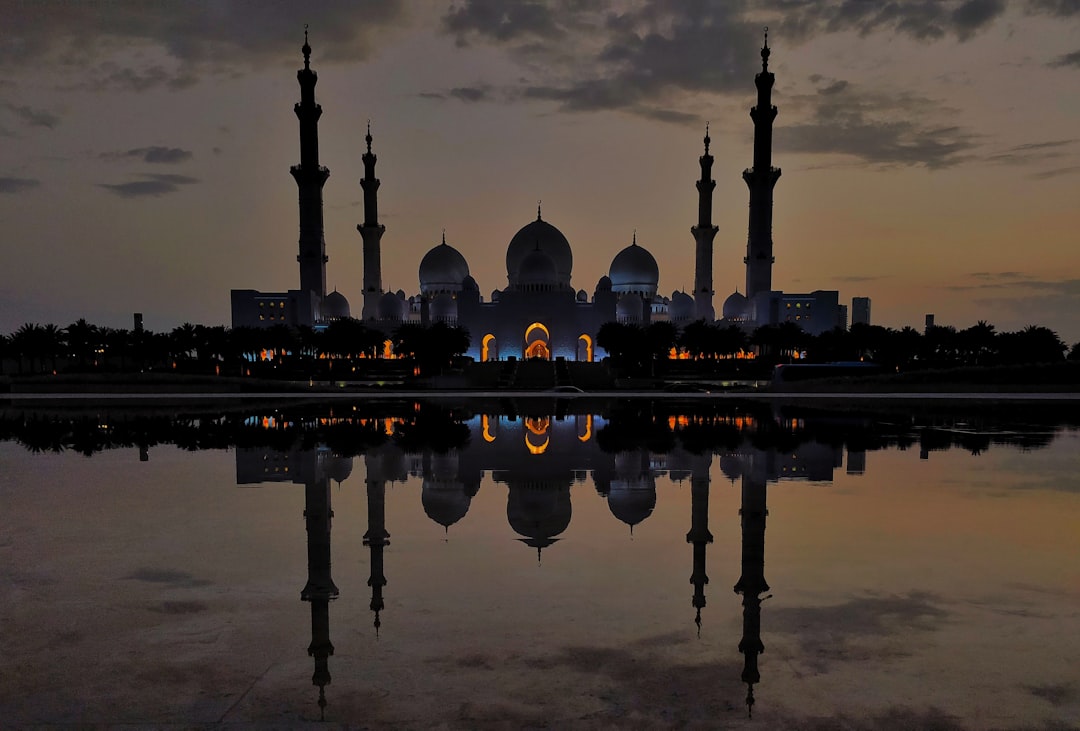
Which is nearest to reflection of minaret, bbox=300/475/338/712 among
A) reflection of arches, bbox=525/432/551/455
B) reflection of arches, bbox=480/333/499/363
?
reflection of arches, bbox=525/432/551/455

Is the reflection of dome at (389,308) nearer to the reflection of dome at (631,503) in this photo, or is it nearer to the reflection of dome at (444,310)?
the reflection of dome at (444,310)

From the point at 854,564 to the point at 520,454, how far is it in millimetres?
6783

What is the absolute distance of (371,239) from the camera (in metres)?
75.9

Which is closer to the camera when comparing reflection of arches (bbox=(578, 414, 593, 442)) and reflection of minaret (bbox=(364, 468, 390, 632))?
reflection of minaret (bbox=(364, 468, 390, 632))

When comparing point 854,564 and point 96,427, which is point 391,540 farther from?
point 96,427

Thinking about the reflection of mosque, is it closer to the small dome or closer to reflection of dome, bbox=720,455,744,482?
reflection of dome, bbox=720,455,744,482

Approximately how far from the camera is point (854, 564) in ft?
19.5

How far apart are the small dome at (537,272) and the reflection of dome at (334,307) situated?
19.9m

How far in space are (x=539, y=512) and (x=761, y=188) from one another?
6332 centimetres

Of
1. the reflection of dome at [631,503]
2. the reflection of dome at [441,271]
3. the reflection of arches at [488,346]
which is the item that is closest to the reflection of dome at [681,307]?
the reflection of arches at [488,346]

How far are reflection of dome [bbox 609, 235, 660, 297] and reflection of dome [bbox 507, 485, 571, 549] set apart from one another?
6894 centimetres

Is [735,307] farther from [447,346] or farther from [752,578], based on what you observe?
[752,578]

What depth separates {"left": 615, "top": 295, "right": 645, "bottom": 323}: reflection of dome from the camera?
7181 centimetres

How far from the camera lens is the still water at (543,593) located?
3656 millimetres
